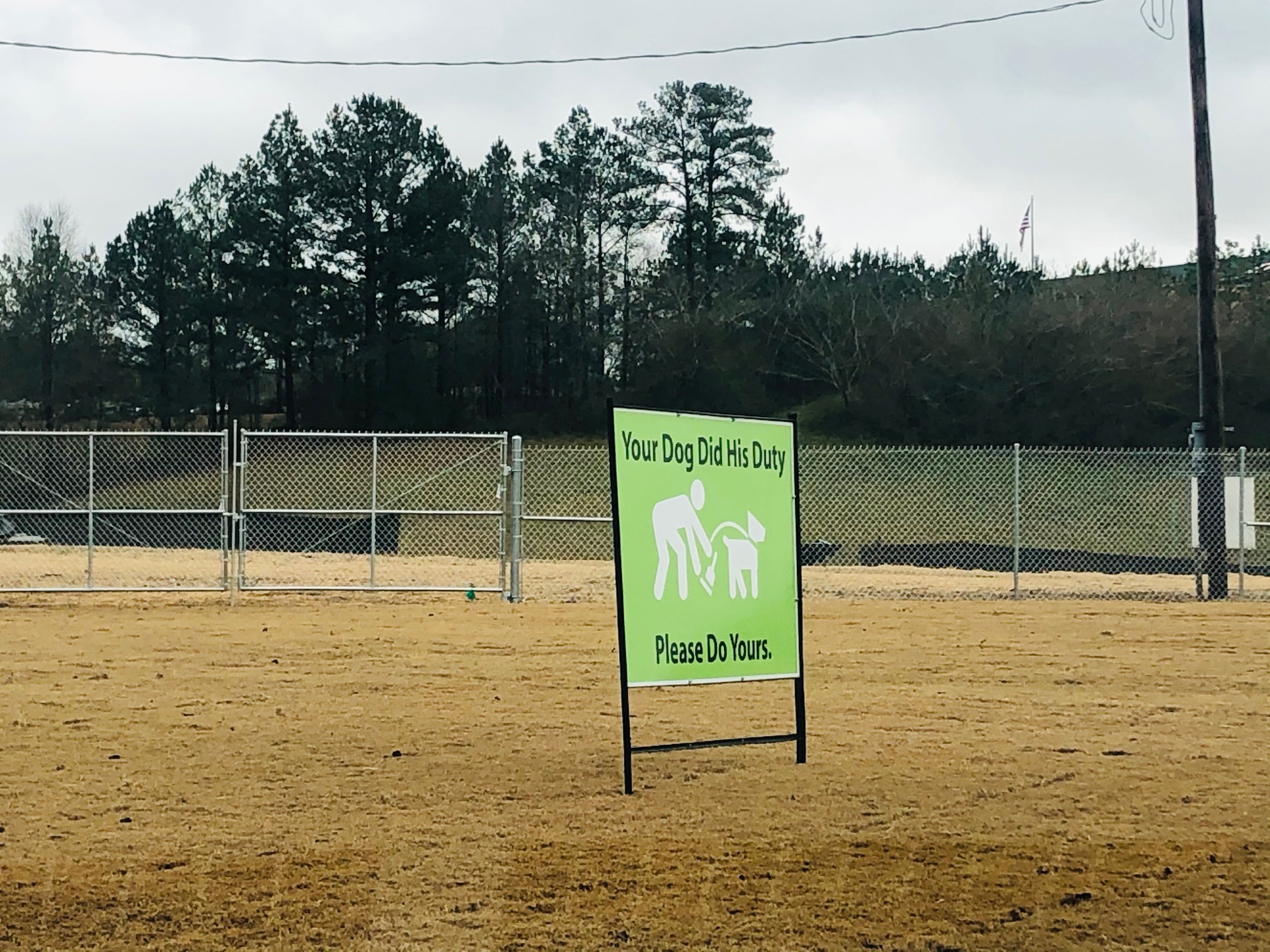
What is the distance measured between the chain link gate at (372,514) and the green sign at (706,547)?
8.57m

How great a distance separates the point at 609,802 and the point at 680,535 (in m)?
1.39

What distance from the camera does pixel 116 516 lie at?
98.2ft

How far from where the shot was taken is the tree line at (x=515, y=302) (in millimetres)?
44688

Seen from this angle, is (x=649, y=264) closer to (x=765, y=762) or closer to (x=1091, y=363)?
(x=1091, y=363)

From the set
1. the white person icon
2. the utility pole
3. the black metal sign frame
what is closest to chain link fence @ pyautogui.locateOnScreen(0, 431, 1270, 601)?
the utility pole

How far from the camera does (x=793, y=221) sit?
53.2 meters

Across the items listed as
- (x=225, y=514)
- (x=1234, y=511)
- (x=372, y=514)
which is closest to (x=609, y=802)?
(x=225, y=514)

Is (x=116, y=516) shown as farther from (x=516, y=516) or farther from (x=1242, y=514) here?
A: (x=1242, y=514)

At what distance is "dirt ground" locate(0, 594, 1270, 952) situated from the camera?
506cm

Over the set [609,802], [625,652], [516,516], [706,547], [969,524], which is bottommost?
[609,802]

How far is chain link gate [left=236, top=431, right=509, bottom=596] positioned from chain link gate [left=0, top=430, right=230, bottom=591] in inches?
40.7

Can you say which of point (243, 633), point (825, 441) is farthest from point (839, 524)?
point (243, 633)

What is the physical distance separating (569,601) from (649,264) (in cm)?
3534

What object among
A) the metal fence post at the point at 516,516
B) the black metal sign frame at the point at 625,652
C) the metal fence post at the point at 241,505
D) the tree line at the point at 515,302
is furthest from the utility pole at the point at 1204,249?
the tree line at the point at 515,302
